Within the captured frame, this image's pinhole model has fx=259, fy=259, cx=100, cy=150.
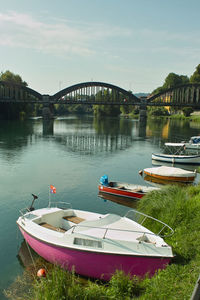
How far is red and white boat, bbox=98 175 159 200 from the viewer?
21.5m

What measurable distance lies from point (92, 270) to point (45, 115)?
123966mm

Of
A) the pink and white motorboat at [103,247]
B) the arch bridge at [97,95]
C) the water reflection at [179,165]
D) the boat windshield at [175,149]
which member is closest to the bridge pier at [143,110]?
the arch bridge at [97,95]

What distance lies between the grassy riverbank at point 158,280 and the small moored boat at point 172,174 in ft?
41.6

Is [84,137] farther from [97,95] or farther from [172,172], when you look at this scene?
[97,95]

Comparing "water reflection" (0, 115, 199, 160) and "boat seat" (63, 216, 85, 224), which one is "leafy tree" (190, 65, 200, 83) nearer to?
"water reflection" (0, 115, 199, 160)

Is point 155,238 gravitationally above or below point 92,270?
above

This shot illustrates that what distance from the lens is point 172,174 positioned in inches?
1069

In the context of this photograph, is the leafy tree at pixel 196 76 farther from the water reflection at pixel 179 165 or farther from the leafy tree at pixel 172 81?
the water reflection at pixel 179 165

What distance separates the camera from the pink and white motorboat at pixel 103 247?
10.3 meters

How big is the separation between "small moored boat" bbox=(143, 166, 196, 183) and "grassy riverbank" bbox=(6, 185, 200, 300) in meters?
12.7

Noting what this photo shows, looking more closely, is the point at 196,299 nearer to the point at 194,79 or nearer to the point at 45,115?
the point at 45,115

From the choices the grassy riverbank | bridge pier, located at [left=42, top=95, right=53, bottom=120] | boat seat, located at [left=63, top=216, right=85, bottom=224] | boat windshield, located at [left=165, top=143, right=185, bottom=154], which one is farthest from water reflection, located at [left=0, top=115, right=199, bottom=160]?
bridge pier, located at [left=42, top=95, right=53, bottom=120]

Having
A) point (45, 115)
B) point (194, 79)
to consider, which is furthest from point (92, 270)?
point (194, 79)

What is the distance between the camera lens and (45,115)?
427 feet
